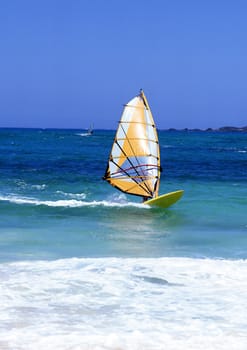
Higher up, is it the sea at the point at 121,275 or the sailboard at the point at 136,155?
the sailboard at the point at 136,155

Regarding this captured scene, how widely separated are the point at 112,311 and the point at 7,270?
130 inches

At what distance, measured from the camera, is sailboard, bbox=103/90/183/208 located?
79.1 feet

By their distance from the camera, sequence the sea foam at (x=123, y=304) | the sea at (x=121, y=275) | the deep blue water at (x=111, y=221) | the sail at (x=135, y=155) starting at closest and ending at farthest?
1. the sea foam at (x=123, y=304)
2. the sea at (x=121, y=275)
3. the deep blue water at (x=111, y=221)
4. the sail at (x=135, y=155)

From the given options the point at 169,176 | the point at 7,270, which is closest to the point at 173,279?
the point at 7,270

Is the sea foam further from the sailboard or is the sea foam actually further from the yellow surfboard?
the sailboard

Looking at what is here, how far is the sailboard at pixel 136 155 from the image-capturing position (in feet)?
79.1

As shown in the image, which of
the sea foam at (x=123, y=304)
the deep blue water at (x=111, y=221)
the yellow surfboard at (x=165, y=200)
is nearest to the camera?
the sea foam at (x=123, y=304)

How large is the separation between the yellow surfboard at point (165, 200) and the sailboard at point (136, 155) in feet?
2.76


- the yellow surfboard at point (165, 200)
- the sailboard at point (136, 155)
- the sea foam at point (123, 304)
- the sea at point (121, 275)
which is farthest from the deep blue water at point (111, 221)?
the sea foam at point (123, 304)

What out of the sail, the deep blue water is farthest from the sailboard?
the deep blue water

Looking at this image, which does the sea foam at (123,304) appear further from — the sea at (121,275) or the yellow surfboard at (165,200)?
the yellow surfboard at (165,200)

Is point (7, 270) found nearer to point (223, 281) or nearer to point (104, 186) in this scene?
point (223, 281)

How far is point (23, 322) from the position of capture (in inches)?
365

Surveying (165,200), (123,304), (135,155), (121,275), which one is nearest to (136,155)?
(135,155)
